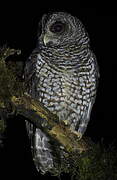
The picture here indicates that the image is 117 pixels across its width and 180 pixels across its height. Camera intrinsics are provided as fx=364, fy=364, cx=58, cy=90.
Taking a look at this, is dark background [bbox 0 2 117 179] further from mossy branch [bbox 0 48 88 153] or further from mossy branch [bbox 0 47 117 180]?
mossy branch [bbox 0 47 117 180]

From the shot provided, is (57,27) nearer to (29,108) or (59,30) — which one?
(59,30)

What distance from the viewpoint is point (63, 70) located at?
3.69 meters

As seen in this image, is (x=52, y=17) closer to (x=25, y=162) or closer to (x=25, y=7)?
(x=25, y=7)

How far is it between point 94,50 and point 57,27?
101 inches

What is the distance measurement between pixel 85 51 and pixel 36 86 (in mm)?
668

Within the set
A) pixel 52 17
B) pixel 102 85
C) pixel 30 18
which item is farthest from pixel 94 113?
pixel 52 17

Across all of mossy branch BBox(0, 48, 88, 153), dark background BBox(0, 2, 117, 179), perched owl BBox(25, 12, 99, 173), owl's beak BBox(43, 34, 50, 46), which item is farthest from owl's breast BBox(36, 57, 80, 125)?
dark background BBox(0, 2, 117, 179)

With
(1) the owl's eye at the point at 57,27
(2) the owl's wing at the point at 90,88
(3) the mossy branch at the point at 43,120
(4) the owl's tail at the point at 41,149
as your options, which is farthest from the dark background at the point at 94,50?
(3) the mossy branch at the point at 43,120

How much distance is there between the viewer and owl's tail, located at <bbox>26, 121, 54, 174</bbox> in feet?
13.4

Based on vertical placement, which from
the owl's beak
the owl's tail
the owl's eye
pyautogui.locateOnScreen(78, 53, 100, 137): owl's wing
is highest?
the owl's eye

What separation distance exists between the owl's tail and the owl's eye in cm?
107

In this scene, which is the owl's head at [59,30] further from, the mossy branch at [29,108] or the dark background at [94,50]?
the dark background at [94,50]

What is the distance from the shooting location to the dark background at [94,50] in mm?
6180

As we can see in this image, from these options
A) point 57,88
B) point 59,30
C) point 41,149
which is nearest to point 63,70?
point 57,88
